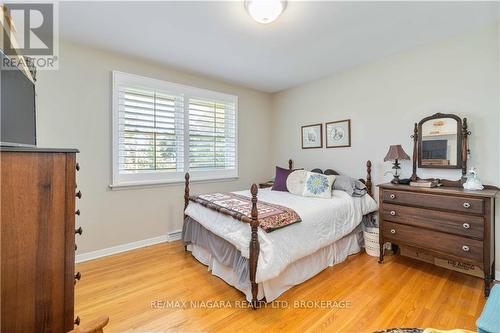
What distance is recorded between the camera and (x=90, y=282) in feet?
7.18

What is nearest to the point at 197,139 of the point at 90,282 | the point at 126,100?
the point at 126,100

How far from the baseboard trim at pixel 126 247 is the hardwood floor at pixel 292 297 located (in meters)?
0.12

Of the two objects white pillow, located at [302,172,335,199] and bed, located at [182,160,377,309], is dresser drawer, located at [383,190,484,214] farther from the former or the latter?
white pillow, located at [302,172,335,199]

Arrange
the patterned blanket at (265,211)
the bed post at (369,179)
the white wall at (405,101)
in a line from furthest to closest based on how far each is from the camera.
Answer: the bed post at (369,179) → the white wall at (405,101) → the patterned blanket at (265,211)

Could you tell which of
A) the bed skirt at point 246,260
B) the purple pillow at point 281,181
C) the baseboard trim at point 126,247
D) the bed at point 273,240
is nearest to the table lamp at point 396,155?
the bed at point 273,240

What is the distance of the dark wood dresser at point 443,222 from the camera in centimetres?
195

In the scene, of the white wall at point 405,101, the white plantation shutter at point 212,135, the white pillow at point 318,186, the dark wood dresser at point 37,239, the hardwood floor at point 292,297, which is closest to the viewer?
the dark wood dresser at point 37,239

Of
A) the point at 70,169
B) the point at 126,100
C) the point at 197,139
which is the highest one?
the point at 126,100

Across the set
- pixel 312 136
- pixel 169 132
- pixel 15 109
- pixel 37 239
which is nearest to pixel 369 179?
pixel 312 136

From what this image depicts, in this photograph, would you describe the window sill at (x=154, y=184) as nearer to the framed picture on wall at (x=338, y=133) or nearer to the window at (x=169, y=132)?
the window at (x=169, y=132)

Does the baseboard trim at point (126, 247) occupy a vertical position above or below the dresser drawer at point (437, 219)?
below

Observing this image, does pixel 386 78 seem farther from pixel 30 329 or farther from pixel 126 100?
pixel 30 329

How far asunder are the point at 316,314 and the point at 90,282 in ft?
6.81

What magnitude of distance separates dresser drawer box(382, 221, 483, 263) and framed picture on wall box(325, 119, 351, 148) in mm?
1288
